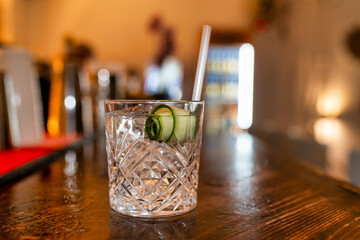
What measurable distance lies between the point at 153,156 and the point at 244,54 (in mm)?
3776

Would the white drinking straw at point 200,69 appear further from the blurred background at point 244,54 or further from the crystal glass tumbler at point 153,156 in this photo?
the blurred background at point 244,54

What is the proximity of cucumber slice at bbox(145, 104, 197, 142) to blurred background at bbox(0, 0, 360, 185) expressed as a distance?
2.22m

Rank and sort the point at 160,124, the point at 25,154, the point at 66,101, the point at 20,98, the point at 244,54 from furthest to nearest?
the point at 244,54, the point at 66,101, the point at 20,98, the point at 25,154, the point at 160,124

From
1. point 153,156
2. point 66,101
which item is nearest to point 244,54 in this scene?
point 66,101

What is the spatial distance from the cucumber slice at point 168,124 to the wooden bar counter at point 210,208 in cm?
9

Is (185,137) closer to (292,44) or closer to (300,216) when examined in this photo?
(300,216)

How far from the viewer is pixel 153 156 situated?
442mm

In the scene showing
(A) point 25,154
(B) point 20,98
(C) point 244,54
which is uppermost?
(C) point 244,54

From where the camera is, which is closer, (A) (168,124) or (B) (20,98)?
(A) (168,124)

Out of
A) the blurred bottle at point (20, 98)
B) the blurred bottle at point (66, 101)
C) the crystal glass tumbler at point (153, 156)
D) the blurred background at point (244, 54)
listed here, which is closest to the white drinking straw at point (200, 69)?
the crystal glass tumbler at point (153, 156)

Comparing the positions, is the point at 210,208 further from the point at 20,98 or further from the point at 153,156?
the point at 20,98

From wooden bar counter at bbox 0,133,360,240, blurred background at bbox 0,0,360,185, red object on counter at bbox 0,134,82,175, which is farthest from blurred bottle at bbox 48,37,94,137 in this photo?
blurred background at bbox 0,0,360,185

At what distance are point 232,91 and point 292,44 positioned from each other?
2.60 ft

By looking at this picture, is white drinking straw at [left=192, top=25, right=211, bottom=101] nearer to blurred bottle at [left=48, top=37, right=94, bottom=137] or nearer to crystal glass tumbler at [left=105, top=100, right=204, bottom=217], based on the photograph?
crystal glass tumbler at [left=105, top=100, right=204, bottom=217]
